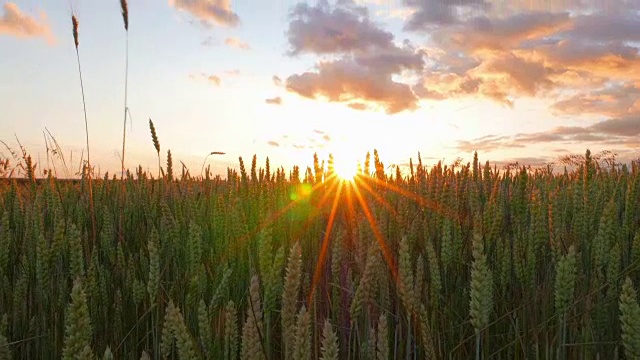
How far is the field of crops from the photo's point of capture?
1219 mm

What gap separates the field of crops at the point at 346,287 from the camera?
1.22m

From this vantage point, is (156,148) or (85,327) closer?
(85,327)

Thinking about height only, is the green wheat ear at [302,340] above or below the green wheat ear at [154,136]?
below

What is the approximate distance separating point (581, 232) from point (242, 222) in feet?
4.55

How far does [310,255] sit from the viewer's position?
2.40 m

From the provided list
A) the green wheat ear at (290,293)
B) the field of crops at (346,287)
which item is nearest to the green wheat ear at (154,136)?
the field of crops at (346,287)

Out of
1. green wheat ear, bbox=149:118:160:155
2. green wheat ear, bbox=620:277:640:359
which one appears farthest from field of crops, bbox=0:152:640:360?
green wheat ear, bbox=149:118:160:155

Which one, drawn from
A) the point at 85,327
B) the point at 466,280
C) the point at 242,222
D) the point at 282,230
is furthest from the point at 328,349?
the point at 282,230

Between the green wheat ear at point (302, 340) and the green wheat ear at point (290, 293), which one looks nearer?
the green wheat ear at point (302, 340)

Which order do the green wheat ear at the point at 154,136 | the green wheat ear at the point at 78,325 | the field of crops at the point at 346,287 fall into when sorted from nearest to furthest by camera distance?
the green wheat ear at the point at 78,325
the field of crops at the point at 346,287
the green wheat ear at the point at 154,136

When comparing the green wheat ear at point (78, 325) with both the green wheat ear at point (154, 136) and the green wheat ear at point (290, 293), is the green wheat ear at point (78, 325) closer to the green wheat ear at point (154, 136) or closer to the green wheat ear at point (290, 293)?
the green wheat ear at point (290, 293)

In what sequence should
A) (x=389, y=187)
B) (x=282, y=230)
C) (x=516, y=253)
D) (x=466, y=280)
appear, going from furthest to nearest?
(x=389, y=187)
(x=282, y=230)
(x=466, y=280)
(x=516, y=253)

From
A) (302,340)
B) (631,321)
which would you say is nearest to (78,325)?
(302,340)

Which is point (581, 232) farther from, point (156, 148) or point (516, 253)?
point (156, 148)
